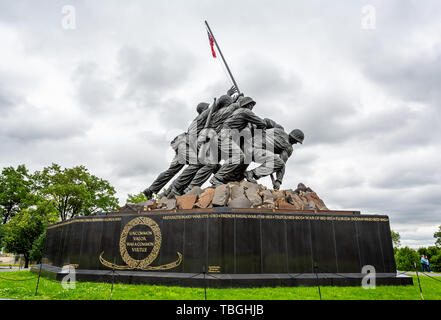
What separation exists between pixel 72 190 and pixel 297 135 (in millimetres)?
24904

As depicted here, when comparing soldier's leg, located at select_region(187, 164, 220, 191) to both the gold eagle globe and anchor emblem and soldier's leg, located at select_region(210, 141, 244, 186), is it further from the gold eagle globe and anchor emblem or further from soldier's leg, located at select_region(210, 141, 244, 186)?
the gold eagle globe and anchor emblem

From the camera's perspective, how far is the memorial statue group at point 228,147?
12.5 m

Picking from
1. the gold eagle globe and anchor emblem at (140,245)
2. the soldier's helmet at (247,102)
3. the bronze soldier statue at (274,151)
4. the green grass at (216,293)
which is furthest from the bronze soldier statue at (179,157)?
the green grass at (216,293)

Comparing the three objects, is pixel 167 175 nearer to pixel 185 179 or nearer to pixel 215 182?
pixel 185 179

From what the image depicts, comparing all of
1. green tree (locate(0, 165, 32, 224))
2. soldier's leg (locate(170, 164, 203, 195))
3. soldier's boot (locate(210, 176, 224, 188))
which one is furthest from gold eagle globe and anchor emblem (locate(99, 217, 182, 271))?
green tree (locate(0, 165, 32, 224))

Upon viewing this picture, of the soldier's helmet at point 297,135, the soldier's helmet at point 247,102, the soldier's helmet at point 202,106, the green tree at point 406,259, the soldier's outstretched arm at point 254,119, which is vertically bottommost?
the green tree at point 406,259

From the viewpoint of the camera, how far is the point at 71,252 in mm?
9961

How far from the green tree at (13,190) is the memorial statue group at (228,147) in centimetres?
2489

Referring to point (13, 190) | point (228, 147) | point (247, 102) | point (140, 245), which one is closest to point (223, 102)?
point (247, 102)

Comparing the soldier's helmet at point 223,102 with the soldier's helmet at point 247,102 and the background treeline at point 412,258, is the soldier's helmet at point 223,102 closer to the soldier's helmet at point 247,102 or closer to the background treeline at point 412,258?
the soldier's helmet at point 247,102

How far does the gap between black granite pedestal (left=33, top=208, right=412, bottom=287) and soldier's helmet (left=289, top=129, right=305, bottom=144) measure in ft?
17.6

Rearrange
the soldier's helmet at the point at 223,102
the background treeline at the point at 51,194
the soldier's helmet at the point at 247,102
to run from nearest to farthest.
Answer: the soldier's helmet at the point at 247,102, the soldier's helmet at the point at 223,102, the background treeline at the point at 51,194
